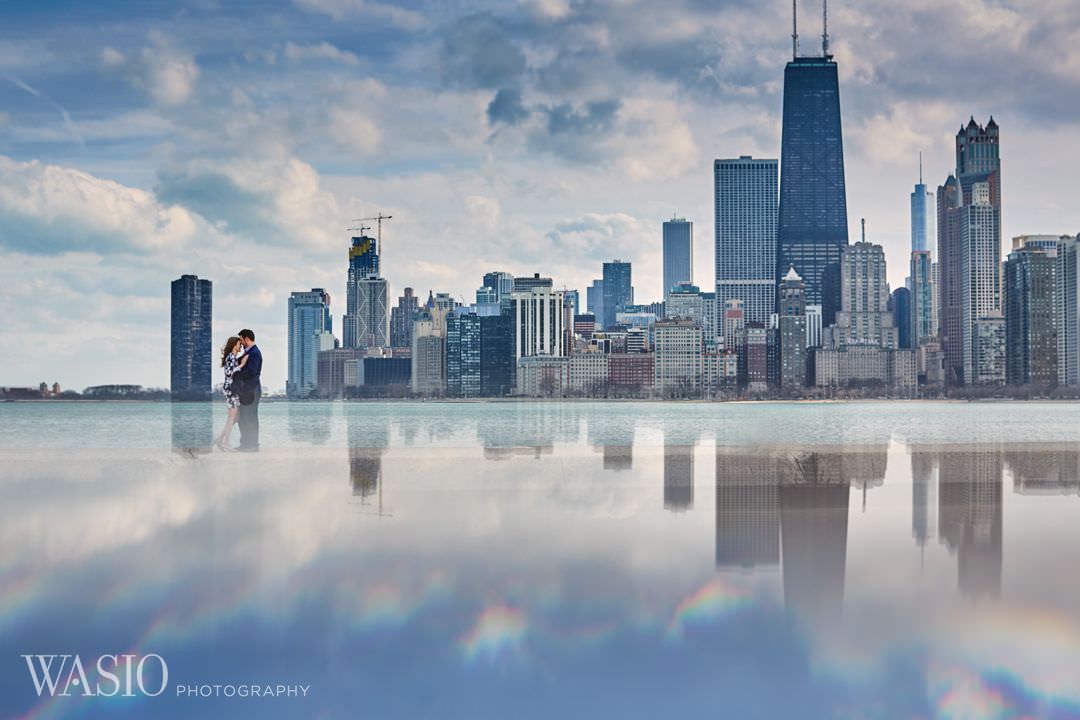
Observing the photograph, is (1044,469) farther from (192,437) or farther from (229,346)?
(192,437)

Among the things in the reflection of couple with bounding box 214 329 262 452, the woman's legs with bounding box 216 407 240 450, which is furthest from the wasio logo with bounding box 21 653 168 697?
the woman's legs with bounding box 216 407 240 450

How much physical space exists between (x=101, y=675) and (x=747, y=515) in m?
7.53

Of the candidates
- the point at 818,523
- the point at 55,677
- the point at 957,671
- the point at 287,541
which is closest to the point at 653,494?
the point at 818,523

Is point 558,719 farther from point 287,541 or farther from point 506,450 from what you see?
point 506,450

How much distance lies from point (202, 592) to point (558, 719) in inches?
137

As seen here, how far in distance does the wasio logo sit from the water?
66 mm

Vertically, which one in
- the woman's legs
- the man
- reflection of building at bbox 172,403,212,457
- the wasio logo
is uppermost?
the man

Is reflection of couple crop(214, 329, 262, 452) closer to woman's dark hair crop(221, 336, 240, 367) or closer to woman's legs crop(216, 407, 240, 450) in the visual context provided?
woman's dark hair crop(221, 336, 240, 367)

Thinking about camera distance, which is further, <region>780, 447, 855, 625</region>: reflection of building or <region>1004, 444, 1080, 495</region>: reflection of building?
<region>1004, 444, 1080, 495</region>: reflection of building

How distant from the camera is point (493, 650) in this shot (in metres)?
6.07

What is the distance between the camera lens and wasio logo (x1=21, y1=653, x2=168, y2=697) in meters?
5.51

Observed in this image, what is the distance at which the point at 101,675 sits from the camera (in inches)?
224

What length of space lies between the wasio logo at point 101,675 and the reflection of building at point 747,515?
4508 mm

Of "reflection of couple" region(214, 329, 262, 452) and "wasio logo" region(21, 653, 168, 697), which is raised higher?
"reflection of couple" region(214, 329, 262, 452)
